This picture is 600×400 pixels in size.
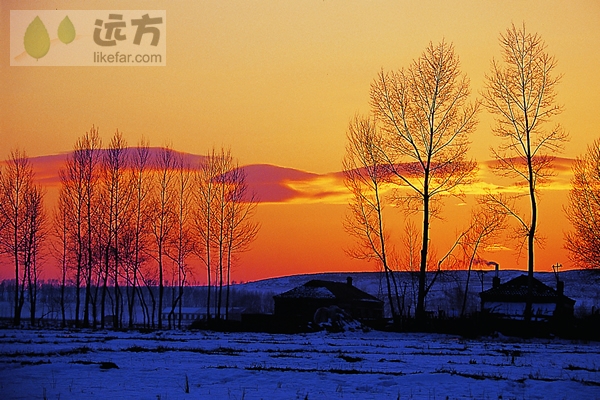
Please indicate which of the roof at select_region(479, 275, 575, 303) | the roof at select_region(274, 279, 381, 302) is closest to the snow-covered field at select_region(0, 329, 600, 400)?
the roof at select_region(479, 275, 575, 303)

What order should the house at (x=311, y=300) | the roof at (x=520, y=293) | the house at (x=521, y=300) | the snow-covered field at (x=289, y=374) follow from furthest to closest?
the house at (x=311, y=300)
the roof at (x=520, y=293)
the house at (x=521, y=300)
the snow-covered field at (x=289, y=374)

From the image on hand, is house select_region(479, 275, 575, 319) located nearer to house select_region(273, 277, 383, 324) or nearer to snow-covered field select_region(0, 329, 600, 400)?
house select_region(273, 277, 383, 324)

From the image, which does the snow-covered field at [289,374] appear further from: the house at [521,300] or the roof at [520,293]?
the roof at [520,293]

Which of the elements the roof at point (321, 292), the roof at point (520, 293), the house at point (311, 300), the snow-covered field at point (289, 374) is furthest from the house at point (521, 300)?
the snow-covered field at point (289, 374)

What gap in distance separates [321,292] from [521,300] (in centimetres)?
2094

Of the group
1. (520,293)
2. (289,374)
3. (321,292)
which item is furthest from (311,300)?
(289,374)

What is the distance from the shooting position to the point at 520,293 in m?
59.4

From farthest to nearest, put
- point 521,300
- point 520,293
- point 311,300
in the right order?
1. point 311,300
2. point 520,293
3. point 521,300

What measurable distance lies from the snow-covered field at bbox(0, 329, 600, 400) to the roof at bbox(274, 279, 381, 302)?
138 ft

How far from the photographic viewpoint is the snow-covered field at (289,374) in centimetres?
1630

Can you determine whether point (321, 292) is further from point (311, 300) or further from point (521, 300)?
point (521, 300)

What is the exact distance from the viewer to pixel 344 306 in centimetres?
7562

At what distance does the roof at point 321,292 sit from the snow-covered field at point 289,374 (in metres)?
42.1

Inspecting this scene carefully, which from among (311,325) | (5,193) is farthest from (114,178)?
(311,325)
